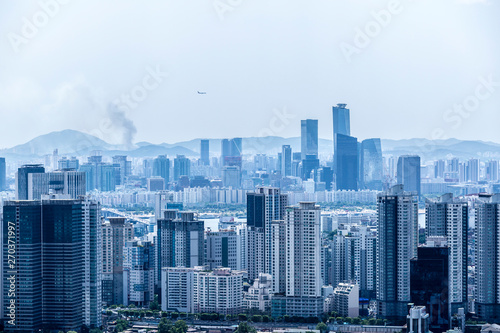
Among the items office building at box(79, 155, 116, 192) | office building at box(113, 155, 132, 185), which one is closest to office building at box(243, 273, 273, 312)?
office building at box(79, 155, 116, 192)

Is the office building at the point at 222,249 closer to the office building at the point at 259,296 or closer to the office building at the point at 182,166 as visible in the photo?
the office building at the point at 259,296

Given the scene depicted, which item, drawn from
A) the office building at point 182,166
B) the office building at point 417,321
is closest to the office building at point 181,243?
the office building at point 417,321

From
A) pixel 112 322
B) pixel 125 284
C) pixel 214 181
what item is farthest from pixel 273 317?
pixel 214 181

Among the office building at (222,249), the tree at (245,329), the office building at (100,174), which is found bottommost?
the tree at (245,329)

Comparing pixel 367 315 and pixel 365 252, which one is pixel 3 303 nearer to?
pixel 367 315

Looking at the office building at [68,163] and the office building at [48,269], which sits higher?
the office building at [68,163]

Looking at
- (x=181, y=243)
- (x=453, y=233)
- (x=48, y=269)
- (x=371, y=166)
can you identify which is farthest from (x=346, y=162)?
(x=48, y=269)
